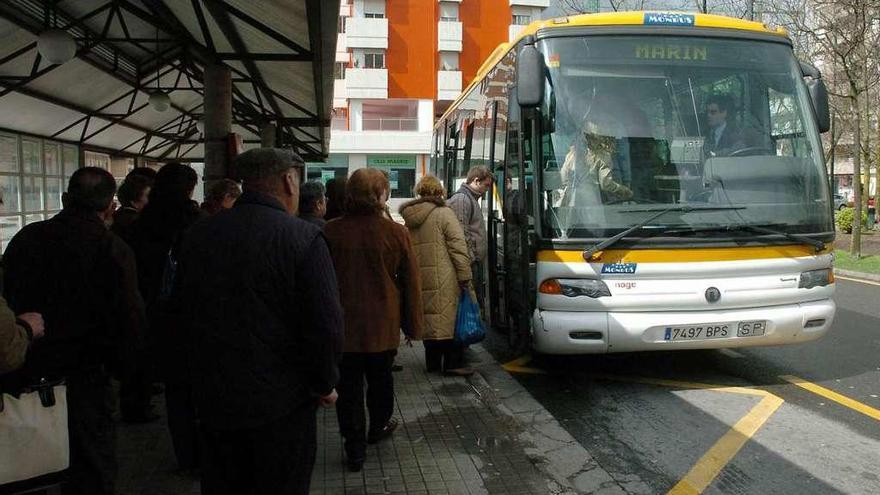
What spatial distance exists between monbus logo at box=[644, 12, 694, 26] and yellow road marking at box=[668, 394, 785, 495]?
3.35 meters

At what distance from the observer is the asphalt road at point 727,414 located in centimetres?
459

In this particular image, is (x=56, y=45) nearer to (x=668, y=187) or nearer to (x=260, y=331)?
(x=668, y=187)

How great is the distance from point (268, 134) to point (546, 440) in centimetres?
1379

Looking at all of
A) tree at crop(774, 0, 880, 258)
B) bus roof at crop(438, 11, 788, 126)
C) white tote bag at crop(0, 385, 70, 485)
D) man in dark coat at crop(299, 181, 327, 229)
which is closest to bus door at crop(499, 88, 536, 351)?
bus roof at crop(438, 11, 788, 126)

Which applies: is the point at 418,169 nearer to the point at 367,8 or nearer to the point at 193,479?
the point at 367,8

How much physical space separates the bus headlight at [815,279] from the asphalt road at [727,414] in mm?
952

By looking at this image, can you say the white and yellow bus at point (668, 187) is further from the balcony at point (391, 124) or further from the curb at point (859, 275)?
the balcony at point (391, 124)

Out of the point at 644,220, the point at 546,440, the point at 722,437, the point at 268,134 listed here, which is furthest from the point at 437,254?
the point at 268,134

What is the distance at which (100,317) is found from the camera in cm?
344

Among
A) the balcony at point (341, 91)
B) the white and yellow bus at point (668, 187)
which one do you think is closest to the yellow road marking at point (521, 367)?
the white and yellow bus at point (668, 187)

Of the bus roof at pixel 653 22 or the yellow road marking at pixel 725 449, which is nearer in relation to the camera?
the yellow road marking at pixel 725 449

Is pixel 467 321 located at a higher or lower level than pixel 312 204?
lower

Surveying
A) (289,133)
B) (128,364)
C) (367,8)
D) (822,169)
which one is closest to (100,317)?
(128,364)

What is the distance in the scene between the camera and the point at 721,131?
20.5 feet
